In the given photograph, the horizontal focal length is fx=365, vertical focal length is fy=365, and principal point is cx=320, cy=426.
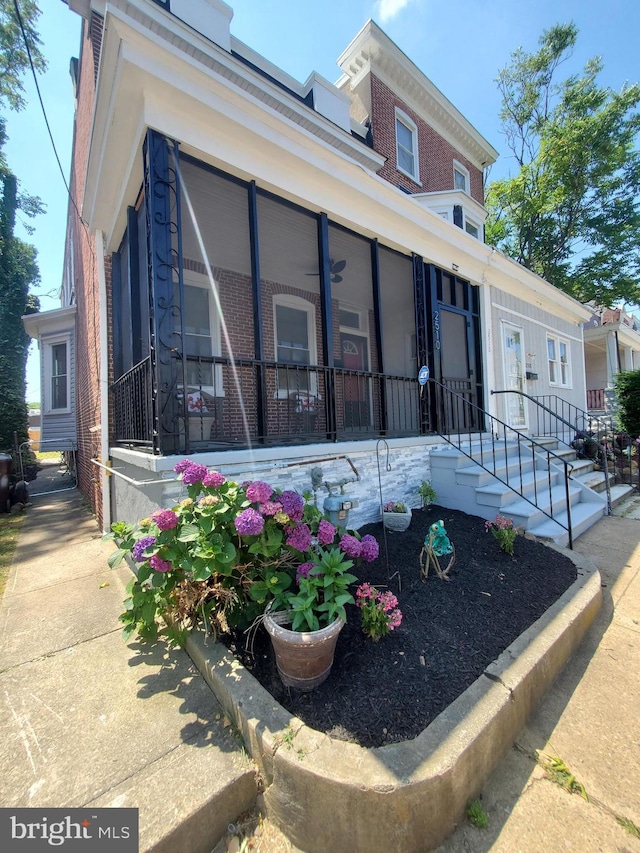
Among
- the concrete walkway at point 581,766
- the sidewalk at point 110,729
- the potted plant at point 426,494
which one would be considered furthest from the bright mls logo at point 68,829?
the potted plant at point 426,494

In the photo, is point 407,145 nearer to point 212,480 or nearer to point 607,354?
point 212,480

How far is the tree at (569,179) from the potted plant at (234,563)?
1684 cm

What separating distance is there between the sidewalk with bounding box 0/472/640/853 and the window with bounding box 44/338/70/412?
7.67 m

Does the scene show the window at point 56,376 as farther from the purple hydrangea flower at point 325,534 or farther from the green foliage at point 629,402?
the green foliage at point 629,402

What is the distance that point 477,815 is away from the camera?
4.97ft

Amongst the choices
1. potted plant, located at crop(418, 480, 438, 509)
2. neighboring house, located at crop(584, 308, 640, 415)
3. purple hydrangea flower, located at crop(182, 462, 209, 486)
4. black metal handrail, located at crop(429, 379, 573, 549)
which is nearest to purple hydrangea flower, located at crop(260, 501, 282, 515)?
purple hydrangea flower, located at crop(182, 462, 209, 486)

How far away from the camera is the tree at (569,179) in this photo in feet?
40.8

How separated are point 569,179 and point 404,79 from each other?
27.7 ft

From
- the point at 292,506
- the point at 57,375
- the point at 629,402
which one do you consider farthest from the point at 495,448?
the point at 57,375

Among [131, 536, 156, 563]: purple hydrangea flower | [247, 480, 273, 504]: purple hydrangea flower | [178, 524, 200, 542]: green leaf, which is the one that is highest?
[247, 480, 273, 504]: purple hydrangea flower

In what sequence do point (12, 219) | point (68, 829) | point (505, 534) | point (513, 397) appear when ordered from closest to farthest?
1. point (68, 829)
2. point (505, 534)
3. point (513, 397)
4. point (12, 219)

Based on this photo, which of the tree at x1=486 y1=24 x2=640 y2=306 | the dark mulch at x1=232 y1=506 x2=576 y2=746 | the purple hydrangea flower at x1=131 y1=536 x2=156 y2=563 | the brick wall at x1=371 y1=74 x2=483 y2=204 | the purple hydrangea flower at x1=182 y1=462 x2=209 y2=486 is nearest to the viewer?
the dark mulch at x1=232 y1=506 x2=576 y2=746

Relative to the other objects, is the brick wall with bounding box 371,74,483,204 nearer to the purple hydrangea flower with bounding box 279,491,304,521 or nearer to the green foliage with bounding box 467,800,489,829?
the purple hydrangea flower with bounding box 279,491,304,521

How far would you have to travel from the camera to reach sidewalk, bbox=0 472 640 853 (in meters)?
1.45
